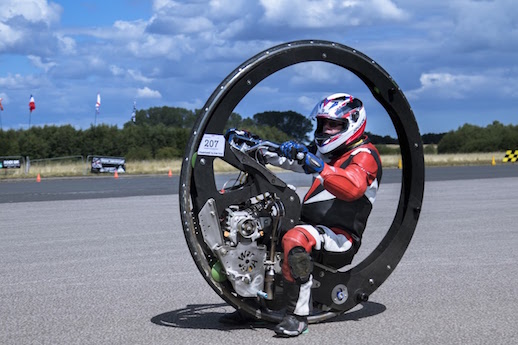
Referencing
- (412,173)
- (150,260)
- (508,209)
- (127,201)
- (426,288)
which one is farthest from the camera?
(127,201)

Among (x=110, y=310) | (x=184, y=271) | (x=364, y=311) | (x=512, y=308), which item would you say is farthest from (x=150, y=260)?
(x=512, y=308)

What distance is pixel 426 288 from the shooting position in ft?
27.1

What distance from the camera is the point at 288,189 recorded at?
6.25 metres

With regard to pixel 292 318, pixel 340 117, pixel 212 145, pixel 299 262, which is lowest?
pixel 292 318

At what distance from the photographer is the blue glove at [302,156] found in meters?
5.90

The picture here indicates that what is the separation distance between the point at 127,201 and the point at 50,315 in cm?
1394

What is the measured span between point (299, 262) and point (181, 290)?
2588mm

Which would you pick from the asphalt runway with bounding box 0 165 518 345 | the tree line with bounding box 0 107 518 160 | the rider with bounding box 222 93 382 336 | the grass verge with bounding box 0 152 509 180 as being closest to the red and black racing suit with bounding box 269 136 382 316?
the rider with bounding box 222 93 382 336

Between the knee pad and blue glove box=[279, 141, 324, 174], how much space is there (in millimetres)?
587

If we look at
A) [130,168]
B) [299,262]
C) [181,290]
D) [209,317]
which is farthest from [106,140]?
[299,262]

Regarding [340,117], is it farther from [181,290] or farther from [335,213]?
[181,290]

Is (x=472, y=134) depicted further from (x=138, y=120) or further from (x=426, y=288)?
(x=426, y=288)

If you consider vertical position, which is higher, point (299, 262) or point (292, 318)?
point (299, 262)

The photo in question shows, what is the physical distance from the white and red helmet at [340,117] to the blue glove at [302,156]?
452 millimetres
